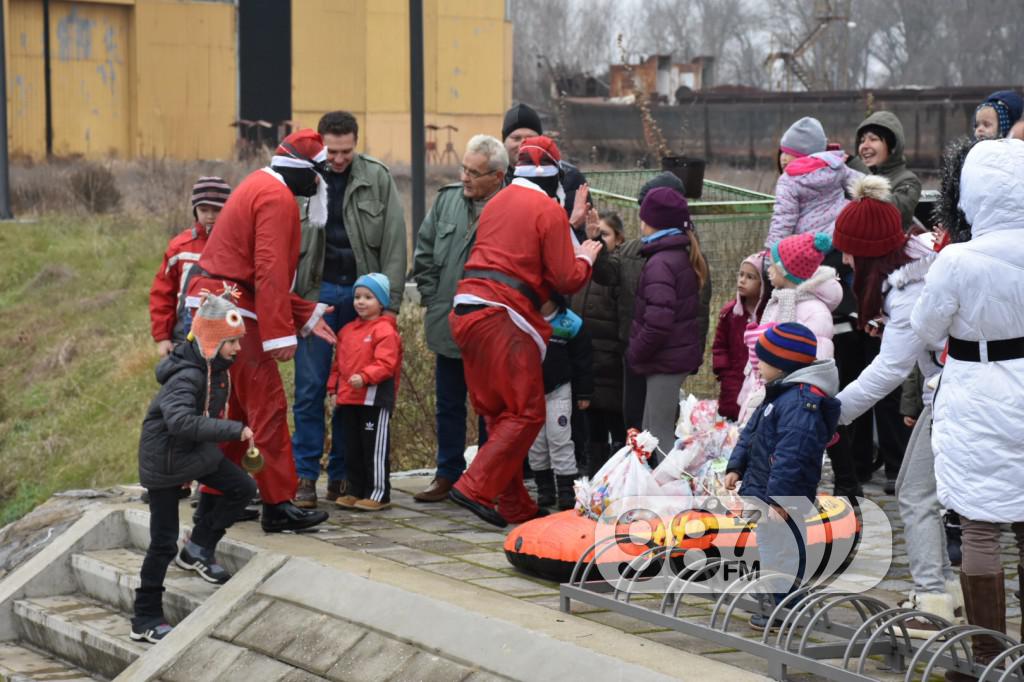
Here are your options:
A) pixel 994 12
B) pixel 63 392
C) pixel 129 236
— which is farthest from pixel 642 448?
pixel 994 12

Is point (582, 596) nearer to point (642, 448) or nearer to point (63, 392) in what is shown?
point (642, 448)

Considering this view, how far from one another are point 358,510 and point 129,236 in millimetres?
14943

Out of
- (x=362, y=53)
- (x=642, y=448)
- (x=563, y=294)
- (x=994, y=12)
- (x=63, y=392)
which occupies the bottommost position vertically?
(x=63, y=392)

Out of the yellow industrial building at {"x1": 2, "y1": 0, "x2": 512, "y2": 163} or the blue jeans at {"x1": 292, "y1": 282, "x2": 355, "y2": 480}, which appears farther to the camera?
the yellow industrial building at {"x1": 2, "y1": 0, "x2": 512, "y2": 163}

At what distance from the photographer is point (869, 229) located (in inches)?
263

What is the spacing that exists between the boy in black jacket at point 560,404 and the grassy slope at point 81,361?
3.02 meters

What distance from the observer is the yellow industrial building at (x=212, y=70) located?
107 ft

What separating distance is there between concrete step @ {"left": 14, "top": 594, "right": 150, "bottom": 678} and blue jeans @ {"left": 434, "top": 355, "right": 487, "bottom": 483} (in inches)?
80.3

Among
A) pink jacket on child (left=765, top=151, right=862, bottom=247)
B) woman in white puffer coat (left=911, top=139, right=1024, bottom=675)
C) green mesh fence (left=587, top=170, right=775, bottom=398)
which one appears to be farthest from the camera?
green mesh fence (left=587, top=170, right=775, bottom=398)

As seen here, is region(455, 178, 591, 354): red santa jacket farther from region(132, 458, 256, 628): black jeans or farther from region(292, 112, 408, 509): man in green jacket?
region(132, 458, 256, 628): black jeans

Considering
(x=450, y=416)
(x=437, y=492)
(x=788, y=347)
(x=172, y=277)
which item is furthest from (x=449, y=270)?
(x=788, y=347)

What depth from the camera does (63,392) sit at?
16.8 metres

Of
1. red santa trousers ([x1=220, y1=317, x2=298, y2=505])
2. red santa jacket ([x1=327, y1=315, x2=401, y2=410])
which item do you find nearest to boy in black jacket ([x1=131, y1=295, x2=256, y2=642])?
red santa trousers ([x1=220, y1=317, x2=298, y2=505])

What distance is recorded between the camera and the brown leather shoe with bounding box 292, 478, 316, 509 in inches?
334
